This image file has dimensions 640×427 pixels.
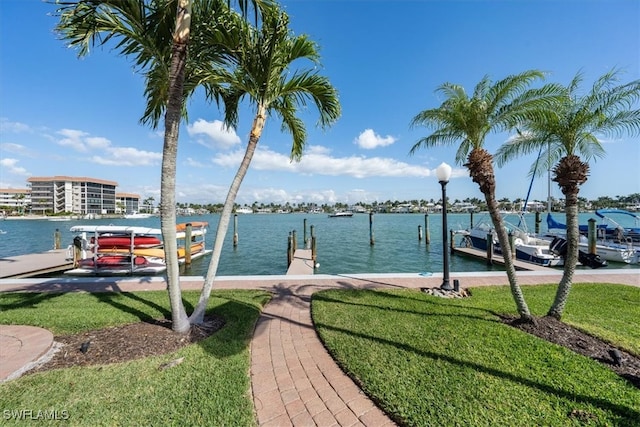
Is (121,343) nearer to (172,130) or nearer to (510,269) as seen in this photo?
(172,130)

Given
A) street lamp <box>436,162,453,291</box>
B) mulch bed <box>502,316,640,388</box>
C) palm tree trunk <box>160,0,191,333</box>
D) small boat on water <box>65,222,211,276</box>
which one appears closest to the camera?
mulch bed <box>502,316,640,388</box>

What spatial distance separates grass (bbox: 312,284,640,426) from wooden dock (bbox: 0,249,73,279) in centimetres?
1285

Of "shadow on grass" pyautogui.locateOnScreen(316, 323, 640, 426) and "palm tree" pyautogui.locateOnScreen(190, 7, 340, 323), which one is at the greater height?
"palm tree" pyautogui.locateOnScreen(190, 7, 340, 323)

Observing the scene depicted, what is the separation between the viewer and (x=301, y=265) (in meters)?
14.3

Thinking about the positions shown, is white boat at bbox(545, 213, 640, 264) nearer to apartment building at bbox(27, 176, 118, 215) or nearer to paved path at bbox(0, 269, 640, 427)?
paved path at bbox(0, 269, 640, 427)

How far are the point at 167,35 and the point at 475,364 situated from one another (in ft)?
21.2

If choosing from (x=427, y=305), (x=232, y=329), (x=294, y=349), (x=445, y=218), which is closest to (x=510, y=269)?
(x=427, y=305)

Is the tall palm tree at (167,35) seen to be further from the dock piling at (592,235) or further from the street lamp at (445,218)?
the dock piling at (592,235)

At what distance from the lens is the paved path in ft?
9.15

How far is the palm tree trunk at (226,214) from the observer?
15.8ft

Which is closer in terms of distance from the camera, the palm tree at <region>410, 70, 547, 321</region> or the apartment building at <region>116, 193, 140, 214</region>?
the palm tree at <region>410, 70, 547, 321</region>

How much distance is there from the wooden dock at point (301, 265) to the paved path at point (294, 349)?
3.93m

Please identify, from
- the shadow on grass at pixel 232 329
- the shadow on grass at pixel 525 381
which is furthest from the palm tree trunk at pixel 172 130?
the shadow on grass at pixel 525 381

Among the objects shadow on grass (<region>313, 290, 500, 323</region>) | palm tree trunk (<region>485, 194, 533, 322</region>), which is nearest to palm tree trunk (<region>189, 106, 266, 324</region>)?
shadow on grass (<region>313, 290, 500, 323</region>)
